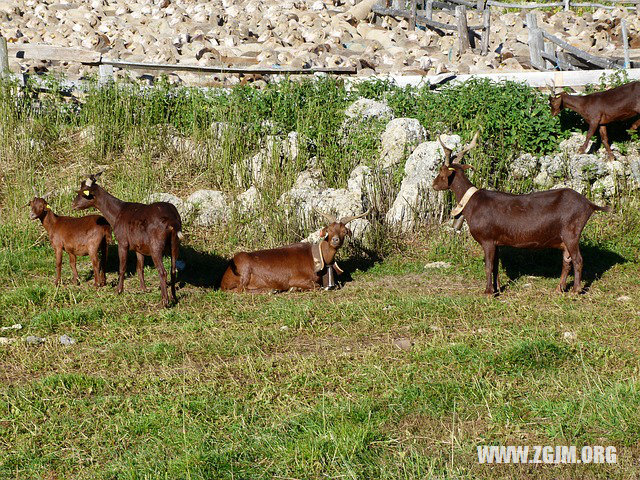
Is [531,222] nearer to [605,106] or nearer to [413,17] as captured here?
[605,106]

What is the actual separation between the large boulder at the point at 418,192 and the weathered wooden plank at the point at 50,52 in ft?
22.8

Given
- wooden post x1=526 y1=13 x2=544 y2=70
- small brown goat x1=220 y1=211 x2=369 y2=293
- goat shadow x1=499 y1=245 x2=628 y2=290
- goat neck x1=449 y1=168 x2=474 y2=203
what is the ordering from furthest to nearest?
wooden post x1=526 y1=13 x2=544 y2=70 → goat shadow x1=499 y1=245 x2=628 y2=290 → small brown goat x1=220 y1=211 x2=369 y2=293 → goat neck x1=449 y1=168 x2=474 y2=203

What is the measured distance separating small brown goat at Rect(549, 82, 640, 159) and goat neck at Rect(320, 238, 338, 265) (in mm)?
4726

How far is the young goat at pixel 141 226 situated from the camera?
889cm

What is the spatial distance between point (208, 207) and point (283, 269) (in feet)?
8.13

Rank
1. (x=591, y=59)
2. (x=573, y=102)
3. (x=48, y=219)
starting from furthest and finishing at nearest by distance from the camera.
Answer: (x=591, y=59), (x=573, y=102), (x=48, y=219)

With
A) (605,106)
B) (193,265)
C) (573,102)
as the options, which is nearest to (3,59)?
(193,265)

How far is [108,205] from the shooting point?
9617mm

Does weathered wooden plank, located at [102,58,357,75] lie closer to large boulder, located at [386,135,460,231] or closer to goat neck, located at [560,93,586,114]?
large boulder, located at [386,135,460,231]

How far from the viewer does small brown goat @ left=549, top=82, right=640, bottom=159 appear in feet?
37.9

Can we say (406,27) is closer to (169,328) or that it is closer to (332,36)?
(332,36)

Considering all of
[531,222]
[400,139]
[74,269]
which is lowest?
[74,269]

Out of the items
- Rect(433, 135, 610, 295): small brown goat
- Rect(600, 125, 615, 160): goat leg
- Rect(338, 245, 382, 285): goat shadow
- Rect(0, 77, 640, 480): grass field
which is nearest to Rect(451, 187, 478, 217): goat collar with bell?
Rect(433, 135, 610, 295): small brown goat

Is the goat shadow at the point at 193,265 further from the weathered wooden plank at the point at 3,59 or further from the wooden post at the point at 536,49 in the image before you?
the wooden post at the point at 536,49
